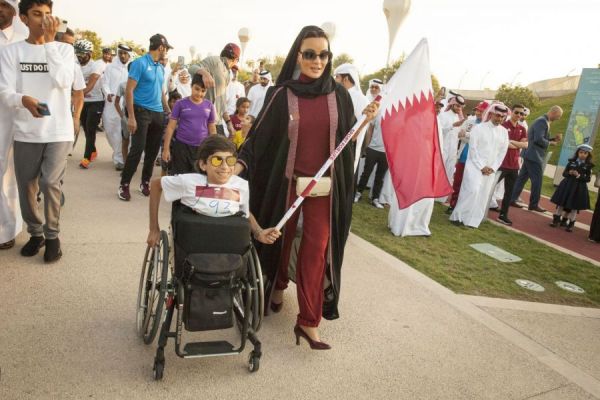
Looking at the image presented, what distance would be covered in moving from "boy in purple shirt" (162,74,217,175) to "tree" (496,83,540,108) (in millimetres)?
39843

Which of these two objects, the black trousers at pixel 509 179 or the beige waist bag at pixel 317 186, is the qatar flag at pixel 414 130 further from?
the black trousers at pixel 509 179

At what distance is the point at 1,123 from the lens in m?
3.75

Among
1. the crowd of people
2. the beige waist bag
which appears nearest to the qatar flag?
the crowd of people

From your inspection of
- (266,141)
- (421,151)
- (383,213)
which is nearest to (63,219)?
(266,141)

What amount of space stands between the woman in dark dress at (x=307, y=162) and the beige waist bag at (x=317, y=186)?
10 centimetres

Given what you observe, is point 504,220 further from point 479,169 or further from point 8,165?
point 8,165

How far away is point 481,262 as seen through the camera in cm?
598

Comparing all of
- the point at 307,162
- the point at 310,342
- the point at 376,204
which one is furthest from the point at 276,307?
the point at 376,204

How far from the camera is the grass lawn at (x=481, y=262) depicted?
16.6 ft

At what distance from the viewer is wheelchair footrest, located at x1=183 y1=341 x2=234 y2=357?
8.18 feet

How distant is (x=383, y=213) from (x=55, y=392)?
20.4ft

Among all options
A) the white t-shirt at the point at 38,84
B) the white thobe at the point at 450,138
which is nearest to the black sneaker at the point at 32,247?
the white t-shirt at the point at 38,84

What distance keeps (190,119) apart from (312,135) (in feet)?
9.26

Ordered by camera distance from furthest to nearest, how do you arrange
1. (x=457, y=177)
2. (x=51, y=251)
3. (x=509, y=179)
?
(x=457, y=177), (x=509, y=179), (x=51, y=251)
